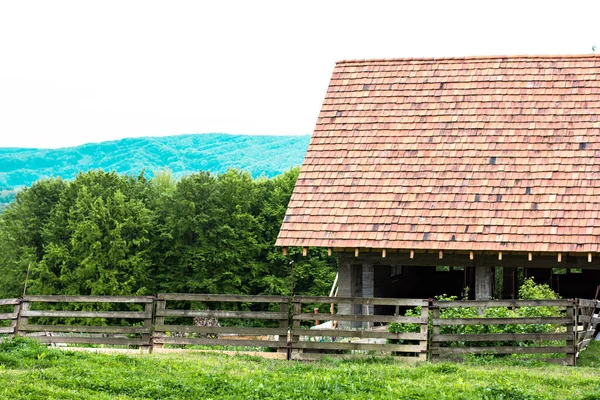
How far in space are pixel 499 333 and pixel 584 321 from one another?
84.8 inches

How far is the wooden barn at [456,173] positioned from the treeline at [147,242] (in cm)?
2895

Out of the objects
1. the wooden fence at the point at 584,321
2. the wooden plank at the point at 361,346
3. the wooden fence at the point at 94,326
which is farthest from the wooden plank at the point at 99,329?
the wooden fence at the point at 584,321

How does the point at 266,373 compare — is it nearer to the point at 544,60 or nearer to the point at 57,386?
the point at 57,386

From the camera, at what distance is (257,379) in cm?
1211

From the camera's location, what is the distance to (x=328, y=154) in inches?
886

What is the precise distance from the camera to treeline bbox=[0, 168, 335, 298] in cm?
5103

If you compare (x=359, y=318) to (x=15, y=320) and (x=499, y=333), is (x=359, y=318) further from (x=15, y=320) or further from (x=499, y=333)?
(x=15, y=320)

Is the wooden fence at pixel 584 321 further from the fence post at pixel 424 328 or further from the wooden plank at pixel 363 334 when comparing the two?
the wooden plank at pixel 363 334

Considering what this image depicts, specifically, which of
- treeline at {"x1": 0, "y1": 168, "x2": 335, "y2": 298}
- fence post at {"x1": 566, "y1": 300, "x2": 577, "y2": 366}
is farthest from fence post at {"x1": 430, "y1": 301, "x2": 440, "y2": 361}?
treeline at {"x1": 0, "y1": 168, "x2": 335, "y2": 298}

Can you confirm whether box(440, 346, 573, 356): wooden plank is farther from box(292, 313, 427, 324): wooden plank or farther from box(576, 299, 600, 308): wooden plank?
box(576, 299, 600, 308): wooden plank

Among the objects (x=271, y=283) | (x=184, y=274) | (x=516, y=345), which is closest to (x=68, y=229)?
(x=184, y=274)

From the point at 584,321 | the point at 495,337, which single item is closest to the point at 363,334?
the point at 495,337

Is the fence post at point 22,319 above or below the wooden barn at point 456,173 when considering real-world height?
below

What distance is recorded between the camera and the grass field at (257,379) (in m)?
11.1
